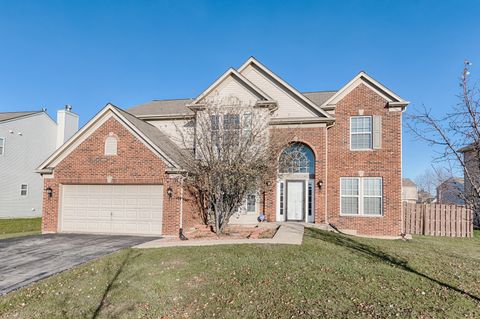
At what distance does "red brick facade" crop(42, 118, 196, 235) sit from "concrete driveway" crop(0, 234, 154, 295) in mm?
1347

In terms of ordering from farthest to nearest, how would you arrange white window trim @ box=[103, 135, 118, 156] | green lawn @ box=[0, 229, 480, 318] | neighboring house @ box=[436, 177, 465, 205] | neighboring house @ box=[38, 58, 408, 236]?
white window trim @ box=[103, 135, 118, 156] < neighboring house @ box=[38, 58, 408, 236] < green lawn @ box=[0, 229, 480, 318] < neighboring house @ box=[436, 177, 465, 205]

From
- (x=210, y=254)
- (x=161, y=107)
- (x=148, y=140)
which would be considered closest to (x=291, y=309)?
(x=210, y=254)

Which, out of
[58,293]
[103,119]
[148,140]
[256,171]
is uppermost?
[103,119]

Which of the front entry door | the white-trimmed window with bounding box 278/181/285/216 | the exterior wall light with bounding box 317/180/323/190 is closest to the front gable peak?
the white-trimmed window with bounding box 278/181/285/216

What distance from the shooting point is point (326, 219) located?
16109mm

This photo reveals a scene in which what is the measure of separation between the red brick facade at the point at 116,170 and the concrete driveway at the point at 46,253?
1.35 m

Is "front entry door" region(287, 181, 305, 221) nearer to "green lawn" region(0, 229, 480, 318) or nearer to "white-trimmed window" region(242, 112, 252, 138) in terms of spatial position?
"white-trimmed window" region(242, 112, 252, 138)

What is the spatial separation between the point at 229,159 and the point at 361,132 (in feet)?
25.9

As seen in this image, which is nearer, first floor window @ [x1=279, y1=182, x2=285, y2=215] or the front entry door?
the front entry door

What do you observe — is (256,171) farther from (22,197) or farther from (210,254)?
(22,197)

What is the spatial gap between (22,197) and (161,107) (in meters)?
14.4

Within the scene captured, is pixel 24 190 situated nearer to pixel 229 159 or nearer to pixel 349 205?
pixel 229 159

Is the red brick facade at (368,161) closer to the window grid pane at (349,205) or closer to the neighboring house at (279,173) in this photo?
the neighboring house at (279,173)

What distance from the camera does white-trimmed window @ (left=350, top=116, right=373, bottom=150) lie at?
1648 centimetres
